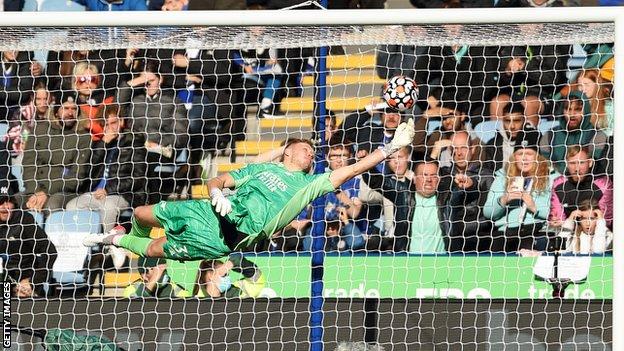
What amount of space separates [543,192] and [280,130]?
5.33ft

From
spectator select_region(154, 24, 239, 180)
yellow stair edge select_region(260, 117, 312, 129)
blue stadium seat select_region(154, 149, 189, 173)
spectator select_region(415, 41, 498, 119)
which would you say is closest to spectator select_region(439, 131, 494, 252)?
spectator select_region(415, 41, 498, 119)

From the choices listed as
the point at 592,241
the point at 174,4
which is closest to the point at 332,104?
the point at 174,4

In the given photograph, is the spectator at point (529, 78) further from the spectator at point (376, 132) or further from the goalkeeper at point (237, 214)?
the goalkeeper at point (237, 214)

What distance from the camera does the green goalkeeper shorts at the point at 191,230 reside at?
18.9 feet

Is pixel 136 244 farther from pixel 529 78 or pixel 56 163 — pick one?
pixel 529 78

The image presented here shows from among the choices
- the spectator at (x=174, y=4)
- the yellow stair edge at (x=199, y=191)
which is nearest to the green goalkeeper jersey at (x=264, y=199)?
the yellow stair edge at (x=199, y=191)

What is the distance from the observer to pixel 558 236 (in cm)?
630

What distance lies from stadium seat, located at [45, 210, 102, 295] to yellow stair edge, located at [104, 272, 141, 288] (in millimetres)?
86

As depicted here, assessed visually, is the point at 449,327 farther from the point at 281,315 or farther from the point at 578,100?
the point at 578,100

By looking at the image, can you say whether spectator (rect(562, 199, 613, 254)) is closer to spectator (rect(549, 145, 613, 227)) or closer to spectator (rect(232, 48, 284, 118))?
spectator (rect(549, 145, 613, 227))

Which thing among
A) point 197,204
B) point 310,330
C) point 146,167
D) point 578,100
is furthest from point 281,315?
point 578,100

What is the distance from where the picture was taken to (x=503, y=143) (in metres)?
6.54

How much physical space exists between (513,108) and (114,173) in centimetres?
240

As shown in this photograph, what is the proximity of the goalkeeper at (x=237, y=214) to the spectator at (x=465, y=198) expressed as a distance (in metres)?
1.02
